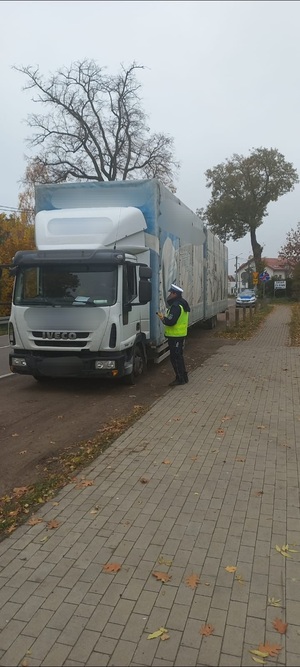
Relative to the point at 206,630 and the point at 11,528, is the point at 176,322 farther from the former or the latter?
the point at 206,630

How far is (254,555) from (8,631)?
5.16ft

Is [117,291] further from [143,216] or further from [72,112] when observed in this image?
[72,112]

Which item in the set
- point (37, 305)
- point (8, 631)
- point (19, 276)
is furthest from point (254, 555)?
point (19, 276)

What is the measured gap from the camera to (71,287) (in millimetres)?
8102

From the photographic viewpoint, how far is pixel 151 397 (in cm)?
833

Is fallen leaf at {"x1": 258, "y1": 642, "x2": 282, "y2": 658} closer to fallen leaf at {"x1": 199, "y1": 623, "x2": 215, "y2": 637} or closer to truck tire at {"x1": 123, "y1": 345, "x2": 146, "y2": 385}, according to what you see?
fallen leaf at {"x1": 199, "y1": 623, "x2": 215, "y2": 637}

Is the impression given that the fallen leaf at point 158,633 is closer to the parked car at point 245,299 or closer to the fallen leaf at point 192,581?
the fallen leaf at point 192,581

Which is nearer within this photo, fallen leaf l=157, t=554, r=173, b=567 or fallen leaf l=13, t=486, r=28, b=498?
fallen leaf l=157, t=554, r=173, b=567

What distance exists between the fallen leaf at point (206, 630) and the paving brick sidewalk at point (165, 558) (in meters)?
0.04

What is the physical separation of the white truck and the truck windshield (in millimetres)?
16

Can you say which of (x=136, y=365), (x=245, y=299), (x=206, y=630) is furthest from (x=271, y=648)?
(x=245, y=299)

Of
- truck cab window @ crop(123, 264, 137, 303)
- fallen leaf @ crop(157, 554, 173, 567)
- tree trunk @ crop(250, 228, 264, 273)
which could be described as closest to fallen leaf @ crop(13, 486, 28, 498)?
fallen leaf @ crop(157, 554, 173, 567)

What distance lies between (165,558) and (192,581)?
30cm

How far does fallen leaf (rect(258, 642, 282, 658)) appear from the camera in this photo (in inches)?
97.1
